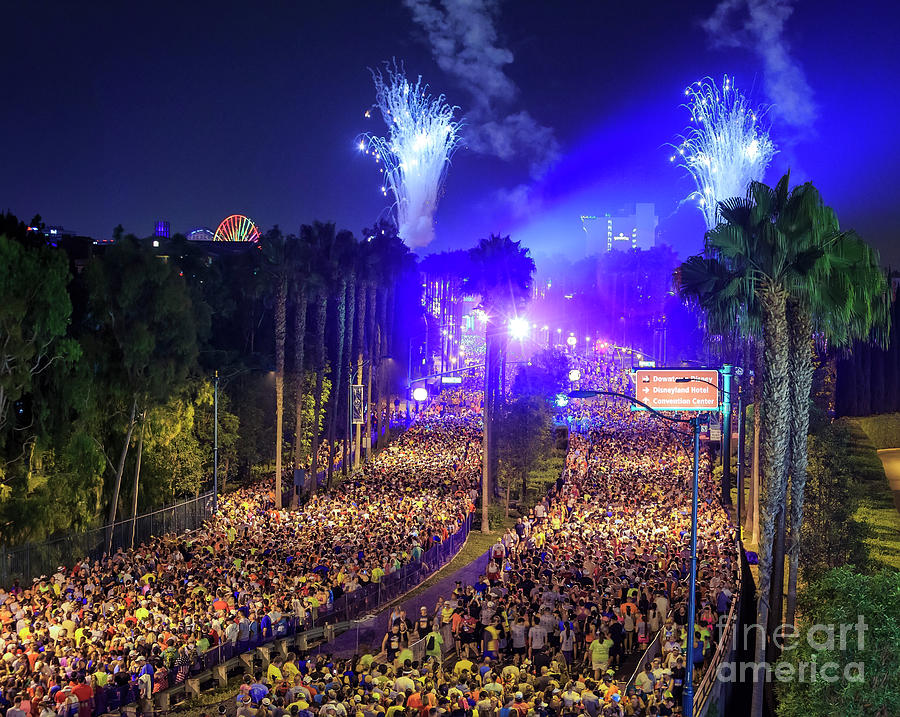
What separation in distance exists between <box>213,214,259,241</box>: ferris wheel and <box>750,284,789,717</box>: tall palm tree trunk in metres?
117

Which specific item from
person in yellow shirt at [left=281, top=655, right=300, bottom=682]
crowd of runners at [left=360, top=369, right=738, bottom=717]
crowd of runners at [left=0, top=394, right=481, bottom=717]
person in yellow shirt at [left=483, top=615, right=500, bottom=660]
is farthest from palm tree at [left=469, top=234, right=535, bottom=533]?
person in yellow shirt at [left=281, top=655, right=300, bottom=682]

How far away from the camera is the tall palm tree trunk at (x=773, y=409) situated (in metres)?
17.4

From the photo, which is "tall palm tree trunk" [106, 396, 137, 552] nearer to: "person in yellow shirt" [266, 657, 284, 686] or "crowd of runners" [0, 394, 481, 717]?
"crowd of runners" [0, 394, 481, 717]

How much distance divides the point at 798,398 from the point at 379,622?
1165 cm

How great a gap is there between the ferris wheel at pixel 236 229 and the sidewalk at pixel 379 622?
→ 4205 inches

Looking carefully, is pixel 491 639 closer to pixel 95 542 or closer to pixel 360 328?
pixel 95 542

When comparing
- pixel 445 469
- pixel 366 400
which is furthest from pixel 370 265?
pixel 445 469

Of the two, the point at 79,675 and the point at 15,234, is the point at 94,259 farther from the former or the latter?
the point at 79,675

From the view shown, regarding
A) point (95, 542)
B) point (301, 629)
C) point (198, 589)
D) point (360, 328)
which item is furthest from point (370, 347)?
point (301, 629)

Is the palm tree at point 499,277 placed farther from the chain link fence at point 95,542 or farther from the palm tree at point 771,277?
the palm tree at point 771,277

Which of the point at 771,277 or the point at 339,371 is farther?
the point at 339,371

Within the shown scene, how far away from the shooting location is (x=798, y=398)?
59.6 feet

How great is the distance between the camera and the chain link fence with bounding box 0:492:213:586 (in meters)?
25.4

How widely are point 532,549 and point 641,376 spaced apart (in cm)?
673
